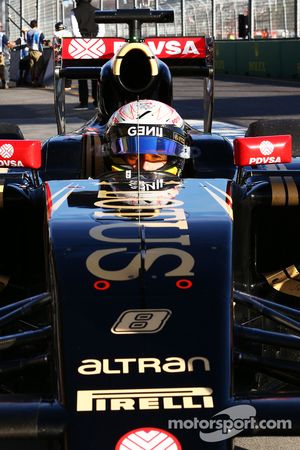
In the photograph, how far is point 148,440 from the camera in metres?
3.29

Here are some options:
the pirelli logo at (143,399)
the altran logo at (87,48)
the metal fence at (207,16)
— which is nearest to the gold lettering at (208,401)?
the pirelli logo at (143,399)

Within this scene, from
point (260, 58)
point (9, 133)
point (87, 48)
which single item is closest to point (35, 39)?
point (260, 58)

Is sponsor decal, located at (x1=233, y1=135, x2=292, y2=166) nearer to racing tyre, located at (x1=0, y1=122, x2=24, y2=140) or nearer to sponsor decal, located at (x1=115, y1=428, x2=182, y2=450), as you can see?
sponsor decal, located at (x1=115, y1=428, x2=182, y2=450)

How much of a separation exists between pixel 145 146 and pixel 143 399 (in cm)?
185

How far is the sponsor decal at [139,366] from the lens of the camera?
344cm

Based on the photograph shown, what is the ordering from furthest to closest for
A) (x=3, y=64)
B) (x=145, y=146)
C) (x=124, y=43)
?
1. (x=3, y=64)
2. (x=124, y=43)
3. (x=145, y=146)

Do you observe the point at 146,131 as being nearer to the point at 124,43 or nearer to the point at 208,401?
the point at 208,401

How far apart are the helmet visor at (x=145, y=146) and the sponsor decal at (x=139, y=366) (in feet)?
5.36

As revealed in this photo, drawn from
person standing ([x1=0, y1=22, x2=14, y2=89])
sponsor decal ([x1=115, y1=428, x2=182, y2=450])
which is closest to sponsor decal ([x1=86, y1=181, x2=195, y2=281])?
sponsor decal ([x1=115, y1=428, x2=182, y2=450])

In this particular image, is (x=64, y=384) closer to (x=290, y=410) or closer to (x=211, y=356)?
(x=211, y=356)

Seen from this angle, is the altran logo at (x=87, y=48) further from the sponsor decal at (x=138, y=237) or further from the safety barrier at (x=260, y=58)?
the safety barrier at (x=260, y=58)

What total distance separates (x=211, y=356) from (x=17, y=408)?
674 mm

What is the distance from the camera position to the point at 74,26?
18.5 meters

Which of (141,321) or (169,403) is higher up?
(141,321)
